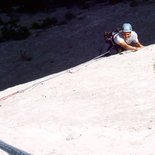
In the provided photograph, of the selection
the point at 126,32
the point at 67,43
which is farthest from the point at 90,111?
the point at 67,43

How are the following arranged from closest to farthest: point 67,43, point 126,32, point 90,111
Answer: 1. point 90,111
2. point 126,32
3. point 67,43

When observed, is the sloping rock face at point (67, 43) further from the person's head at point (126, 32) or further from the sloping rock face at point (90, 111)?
the sloping rock face at point (90, 111)

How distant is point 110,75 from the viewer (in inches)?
412

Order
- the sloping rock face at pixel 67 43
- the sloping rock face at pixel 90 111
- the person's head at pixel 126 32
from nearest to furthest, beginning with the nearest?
the sloping rock face at pixel 90 111 → the person's head at pixel 126 32 → the sloping rock face at pixel 67 43

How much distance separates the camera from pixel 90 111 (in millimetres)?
8836

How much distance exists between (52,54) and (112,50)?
11.1ft

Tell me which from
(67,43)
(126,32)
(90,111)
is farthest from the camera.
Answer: (67,43)

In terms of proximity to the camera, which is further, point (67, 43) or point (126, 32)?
point (67, 43)

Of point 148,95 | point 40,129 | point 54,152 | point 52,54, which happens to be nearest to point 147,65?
point 148,95

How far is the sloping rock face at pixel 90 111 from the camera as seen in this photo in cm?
757

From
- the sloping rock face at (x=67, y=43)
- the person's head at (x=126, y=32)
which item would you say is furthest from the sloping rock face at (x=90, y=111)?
the sloping rock face at (x=67, y=43)

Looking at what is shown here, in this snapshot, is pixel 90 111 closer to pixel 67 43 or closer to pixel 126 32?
pixel 126 32

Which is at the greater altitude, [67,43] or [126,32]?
[126,32]

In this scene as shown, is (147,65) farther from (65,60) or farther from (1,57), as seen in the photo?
(1,57)
